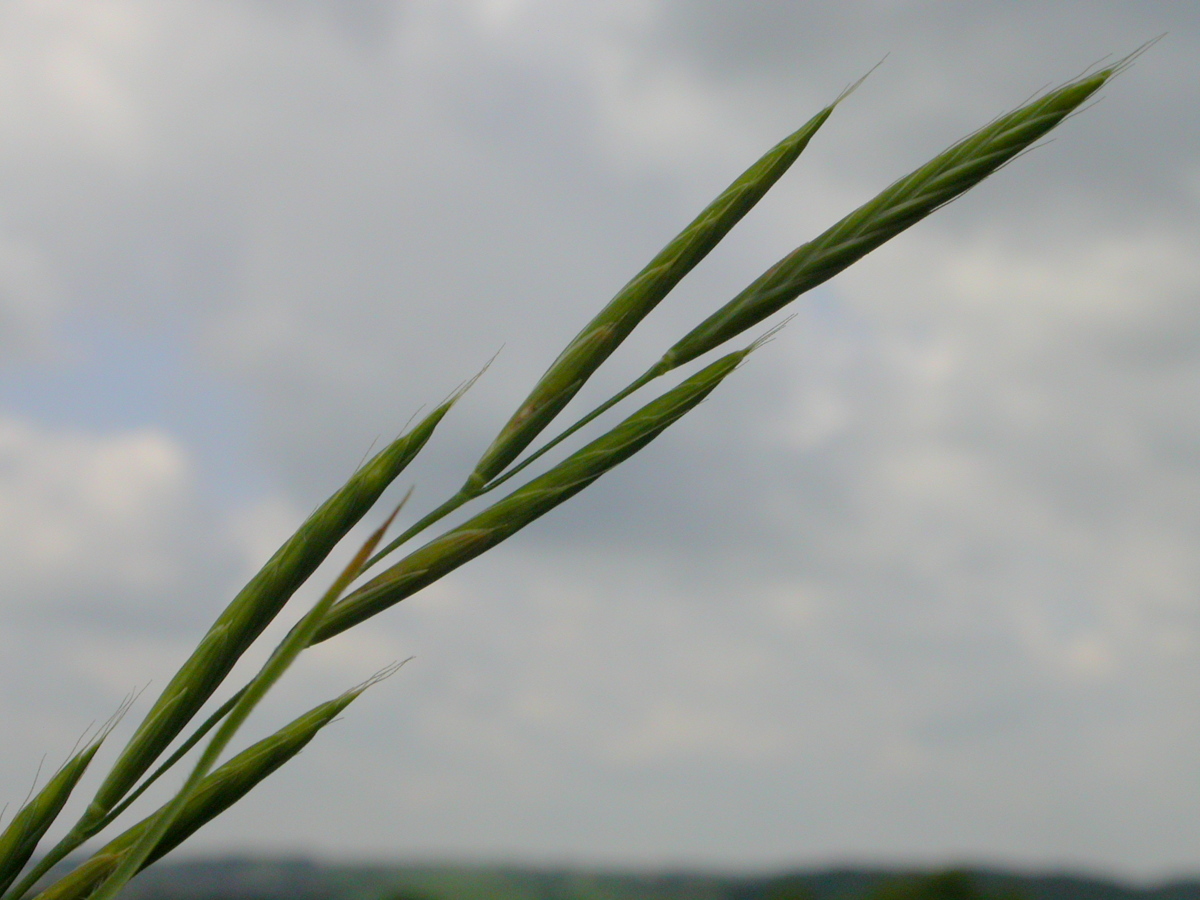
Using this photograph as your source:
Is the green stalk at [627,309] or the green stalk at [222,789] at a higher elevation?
the green stalk at [627,309]

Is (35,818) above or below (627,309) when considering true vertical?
below

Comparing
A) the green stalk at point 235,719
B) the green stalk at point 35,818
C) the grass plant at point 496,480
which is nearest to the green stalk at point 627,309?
the grass plant at point 496,480

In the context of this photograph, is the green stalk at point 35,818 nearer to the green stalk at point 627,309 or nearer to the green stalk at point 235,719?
the green stalk at point 235,719

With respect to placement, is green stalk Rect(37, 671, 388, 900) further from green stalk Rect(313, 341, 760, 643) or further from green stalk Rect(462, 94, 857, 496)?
green stalk Rect(462, 94, 857, 496)

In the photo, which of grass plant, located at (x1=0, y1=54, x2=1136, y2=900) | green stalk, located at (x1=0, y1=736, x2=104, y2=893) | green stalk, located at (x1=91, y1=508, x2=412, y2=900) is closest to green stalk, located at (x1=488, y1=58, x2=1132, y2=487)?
grass plant, located at (x1=0, y1=54, x2=1136, y2=900)

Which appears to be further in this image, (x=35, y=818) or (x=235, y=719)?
(x=35, y=818)

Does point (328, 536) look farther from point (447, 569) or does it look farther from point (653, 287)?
point (653, 287)

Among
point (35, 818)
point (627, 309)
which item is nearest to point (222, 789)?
point (35, 818)

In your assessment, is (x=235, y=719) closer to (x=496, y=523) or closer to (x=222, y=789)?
(x=222, y=789)
